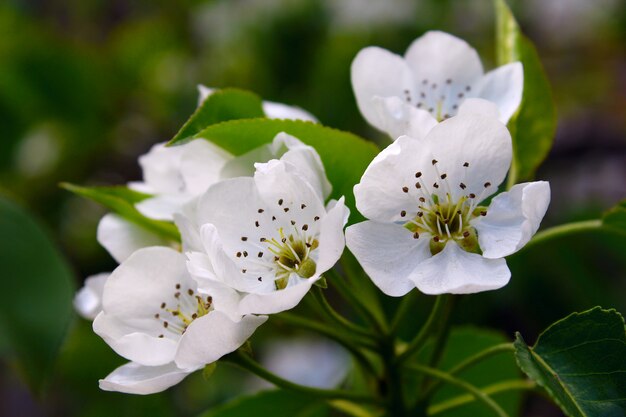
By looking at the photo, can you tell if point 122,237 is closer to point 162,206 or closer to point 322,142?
point 162,206

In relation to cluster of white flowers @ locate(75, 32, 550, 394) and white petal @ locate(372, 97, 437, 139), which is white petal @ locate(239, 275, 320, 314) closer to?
cluster of white flowers @ locate(75, 32, 550, 394)

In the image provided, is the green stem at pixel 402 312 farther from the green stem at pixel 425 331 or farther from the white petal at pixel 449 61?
the white petal at pixel 449 61

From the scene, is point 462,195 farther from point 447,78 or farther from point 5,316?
point 5,316

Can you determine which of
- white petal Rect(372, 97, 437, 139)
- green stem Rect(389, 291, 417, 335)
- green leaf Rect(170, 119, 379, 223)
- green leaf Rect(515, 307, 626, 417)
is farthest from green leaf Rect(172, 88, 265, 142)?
green leaf Rect(515, 307, 626, 417)

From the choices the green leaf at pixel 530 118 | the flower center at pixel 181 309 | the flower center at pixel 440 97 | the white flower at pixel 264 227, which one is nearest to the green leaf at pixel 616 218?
the green leaf at pixel 530 118

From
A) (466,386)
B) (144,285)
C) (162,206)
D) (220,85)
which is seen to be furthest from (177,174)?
(220,85)

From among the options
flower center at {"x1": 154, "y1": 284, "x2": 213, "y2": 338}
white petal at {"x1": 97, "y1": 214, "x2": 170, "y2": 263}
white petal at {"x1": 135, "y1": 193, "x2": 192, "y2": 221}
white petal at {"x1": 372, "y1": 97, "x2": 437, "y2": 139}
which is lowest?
flower center at {"x1": 154, "y1": 284, "x2": 213, "y2": 338}
